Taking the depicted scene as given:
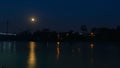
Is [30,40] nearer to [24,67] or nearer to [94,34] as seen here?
[94,34]

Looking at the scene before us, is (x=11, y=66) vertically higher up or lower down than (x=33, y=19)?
lower down

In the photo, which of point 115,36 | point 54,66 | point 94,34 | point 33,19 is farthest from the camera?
point 94,34

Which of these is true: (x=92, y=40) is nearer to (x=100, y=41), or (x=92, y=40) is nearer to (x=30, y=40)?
(x=100, y=41)

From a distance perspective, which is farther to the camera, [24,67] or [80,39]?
[80,39]

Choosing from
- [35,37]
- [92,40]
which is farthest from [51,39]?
[92,40]

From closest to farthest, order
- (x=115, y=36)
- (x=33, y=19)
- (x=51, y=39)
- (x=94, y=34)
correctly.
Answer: (x=33, y=19)
(x=115, y=36)
(x=94, y=34)
(x=51, y=39)

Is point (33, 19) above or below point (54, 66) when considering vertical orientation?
above

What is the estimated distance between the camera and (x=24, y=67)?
1179 inches

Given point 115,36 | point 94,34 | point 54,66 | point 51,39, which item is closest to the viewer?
point 54,66

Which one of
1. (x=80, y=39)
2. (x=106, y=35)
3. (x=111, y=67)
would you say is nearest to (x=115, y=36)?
(x=106, y=35)

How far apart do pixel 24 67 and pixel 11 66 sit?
1373 mm

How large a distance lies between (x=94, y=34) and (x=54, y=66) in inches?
4454

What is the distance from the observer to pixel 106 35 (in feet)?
454

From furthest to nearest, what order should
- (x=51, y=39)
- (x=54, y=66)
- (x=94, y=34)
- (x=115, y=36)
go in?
(x=51, y=39) → (x=94, y=34) → (x=115, y=36) → (x=54, y=66)
